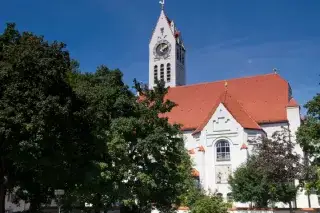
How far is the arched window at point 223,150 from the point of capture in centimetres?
4188

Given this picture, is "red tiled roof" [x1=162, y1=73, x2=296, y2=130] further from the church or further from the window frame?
the window frame

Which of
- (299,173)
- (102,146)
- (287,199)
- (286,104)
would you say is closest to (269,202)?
(287,199)

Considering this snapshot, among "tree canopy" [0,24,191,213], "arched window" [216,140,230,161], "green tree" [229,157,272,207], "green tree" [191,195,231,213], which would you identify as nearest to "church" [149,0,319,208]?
"arched window" [216,140,230,161]

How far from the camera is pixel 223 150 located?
42.2 meters

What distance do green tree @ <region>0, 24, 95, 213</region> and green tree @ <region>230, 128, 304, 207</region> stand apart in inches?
606

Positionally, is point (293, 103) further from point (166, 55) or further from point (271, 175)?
point (166, 55)

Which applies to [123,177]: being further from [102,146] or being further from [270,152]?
[270,152]

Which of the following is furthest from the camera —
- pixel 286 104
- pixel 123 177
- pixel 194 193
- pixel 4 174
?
pixel 286 104

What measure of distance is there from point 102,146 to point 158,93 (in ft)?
20.7

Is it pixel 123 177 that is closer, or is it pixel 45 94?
pixel 45 94

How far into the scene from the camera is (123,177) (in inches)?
942

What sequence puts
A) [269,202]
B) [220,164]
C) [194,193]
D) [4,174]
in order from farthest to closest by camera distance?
[220,164] < [269,202] < [194,193] < [4,174]

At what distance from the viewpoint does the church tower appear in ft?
217

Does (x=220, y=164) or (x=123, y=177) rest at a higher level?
(x=220, y=164)
